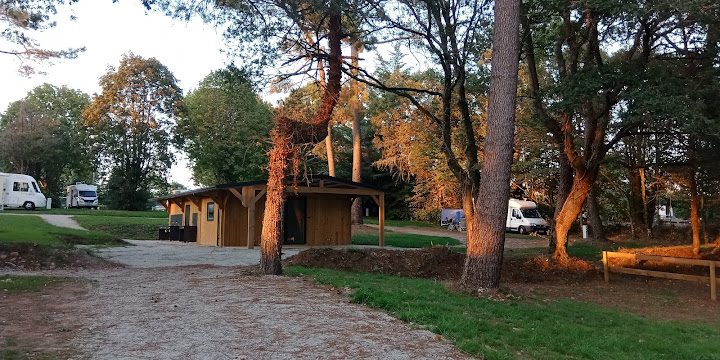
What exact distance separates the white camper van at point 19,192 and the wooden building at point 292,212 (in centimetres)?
1874

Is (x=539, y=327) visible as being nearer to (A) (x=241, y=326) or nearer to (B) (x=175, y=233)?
(A) (x=241, y=326)

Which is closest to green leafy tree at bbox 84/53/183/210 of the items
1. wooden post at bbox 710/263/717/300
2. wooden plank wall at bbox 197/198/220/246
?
wooden plank wall at bbox 197/198/220/246

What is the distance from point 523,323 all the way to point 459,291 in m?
2.46

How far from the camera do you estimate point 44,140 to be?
4597cm

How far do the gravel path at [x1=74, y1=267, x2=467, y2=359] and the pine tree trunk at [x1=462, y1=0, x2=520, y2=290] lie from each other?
8.39 ft

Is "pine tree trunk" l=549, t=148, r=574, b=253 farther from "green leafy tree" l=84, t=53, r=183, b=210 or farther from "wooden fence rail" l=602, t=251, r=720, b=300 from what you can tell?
"green leafy tree" l=84, t=53, r=183, b=210

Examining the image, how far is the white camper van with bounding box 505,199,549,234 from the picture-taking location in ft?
110

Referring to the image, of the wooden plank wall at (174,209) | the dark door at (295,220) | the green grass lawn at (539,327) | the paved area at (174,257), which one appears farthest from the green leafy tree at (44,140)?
the green grass lawn at (539,327)

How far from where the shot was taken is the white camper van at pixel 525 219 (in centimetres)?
3341

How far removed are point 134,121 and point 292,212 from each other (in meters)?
26.0

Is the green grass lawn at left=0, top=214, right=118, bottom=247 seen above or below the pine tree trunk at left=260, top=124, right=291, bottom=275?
below

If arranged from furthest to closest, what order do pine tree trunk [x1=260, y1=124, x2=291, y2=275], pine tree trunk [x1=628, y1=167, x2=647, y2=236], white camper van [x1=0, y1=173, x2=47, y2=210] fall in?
white camper van [x1=0, y1=173, x2=47, y2=210] → pine tree trunk [x1=628, y1=167, x2=647, y2=236] → pine tree trunk [x1=260, y1=124, x2=291, y2=275]

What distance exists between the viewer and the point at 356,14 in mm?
12484

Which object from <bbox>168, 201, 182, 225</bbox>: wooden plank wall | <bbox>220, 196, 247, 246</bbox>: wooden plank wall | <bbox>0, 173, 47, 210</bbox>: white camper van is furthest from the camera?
<bbox>0, 173, 47, 210</bbox>: white camper van
